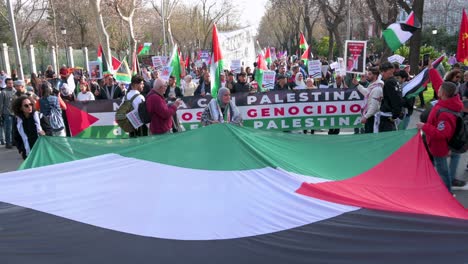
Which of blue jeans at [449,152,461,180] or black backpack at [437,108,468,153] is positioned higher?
black backpack at [437,108,468,153]

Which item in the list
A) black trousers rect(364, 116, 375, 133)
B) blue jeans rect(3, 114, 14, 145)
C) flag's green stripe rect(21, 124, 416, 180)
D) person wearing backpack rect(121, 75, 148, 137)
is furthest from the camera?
blue jeans rect(3, 114, 14, 145)

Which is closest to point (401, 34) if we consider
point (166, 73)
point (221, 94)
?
point (221, 94)

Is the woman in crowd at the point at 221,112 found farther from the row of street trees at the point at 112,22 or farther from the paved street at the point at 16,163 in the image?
the row of street trees at the point at 112,22

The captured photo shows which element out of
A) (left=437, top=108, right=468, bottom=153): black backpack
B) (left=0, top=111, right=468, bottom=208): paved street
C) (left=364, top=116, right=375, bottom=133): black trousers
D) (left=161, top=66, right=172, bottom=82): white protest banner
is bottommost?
(left=0, top=111, right=468, bottom=208): paved street

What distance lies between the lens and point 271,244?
3381 mm

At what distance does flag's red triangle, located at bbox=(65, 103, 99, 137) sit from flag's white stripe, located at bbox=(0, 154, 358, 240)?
18.3 ft

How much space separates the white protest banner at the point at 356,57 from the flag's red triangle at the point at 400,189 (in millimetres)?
5659

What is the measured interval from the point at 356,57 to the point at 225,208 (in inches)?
299

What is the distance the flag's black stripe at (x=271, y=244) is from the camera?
3299 mm

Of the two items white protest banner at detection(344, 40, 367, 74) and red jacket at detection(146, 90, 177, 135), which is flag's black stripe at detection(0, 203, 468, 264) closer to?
red jacket at detection(146, 90, 177, 135)

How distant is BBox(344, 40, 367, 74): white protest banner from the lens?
998cm

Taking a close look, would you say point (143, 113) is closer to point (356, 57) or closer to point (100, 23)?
point (356, 57)

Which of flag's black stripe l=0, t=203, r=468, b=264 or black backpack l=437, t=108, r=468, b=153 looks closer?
flag's black stripe l=0, t=203, r=468, b=264

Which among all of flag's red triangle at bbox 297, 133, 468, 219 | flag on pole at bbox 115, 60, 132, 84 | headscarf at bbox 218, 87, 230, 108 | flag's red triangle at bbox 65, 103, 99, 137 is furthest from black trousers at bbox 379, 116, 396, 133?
flag on pole at bbox 115, 60, 132, 84
